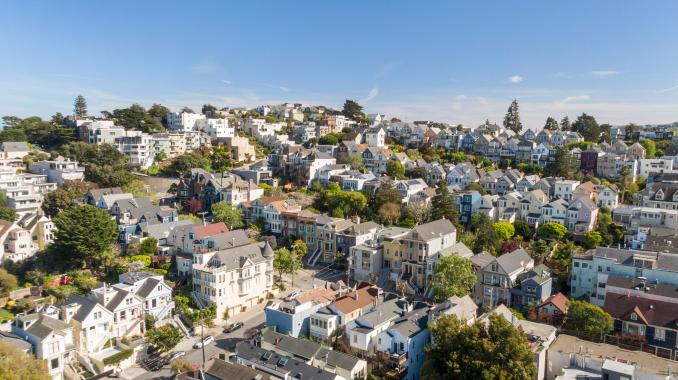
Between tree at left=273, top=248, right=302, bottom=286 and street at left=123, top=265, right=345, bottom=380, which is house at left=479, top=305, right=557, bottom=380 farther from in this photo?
tree at left=273, top=248, right=302, bottom=286

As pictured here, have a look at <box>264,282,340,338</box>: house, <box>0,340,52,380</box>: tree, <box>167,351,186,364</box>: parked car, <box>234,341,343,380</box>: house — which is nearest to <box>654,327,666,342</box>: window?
<box>234,341,343,380</box>: house

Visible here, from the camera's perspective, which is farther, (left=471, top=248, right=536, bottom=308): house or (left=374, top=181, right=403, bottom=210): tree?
(left=374, top=181, right=403, bottom=210): tree

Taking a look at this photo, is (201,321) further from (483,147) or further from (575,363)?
(483,147)

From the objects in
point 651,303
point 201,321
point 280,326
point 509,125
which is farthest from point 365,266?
point 509,125

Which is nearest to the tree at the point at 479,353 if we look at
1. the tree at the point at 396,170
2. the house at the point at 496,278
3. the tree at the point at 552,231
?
the house at the point at 496,278

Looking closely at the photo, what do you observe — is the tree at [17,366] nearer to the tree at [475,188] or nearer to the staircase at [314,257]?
the staircase at [314,257]

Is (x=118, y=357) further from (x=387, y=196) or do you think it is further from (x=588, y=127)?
(x=588, y=127)
